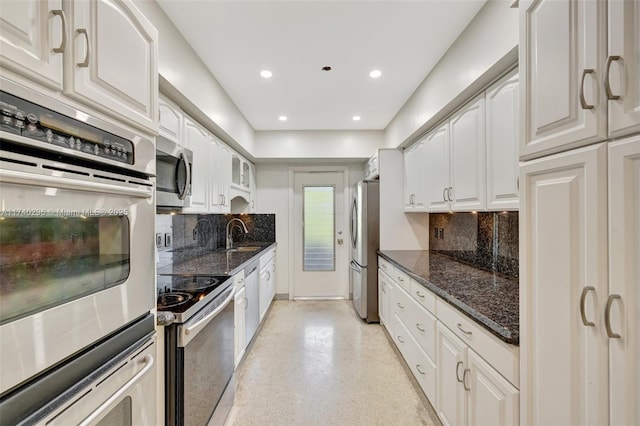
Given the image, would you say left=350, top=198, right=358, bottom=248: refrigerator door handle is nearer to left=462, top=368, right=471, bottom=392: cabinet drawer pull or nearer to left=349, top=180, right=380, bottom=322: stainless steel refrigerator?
left=349, top=180, right=380, bottom=322: stainless steel refrigerator

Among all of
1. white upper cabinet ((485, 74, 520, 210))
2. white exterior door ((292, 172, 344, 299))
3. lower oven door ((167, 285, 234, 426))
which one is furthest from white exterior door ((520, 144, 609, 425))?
white exterior door ((292, 172, 344, 299))

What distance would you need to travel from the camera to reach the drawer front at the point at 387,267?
2.80 meters

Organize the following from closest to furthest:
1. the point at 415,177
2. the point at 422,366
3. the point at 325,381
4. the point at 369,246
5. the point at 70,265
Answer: the point at 70,265 → the point at 422,366 → the point at 325,381 → the point at 415,177 → the point at 369,246

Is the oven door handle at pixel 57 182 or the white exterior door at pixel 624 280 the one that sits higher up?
the oven door handle at pixel 57 182

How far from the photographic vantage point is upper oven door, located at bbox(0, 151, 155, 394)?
1.94 ft

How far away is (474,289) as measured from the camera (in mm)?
1690

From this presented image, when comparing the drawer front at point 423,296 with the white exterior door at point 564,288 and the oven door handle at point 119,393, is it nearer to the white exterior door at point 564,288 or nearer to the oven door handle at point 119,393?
the white exterior door at point 564,288

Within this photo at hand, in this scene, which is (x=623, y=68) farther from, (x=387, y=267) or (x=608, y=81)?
(x=387, y=267)

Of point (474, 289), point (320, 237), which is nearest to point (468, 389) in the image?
point (474, 289)


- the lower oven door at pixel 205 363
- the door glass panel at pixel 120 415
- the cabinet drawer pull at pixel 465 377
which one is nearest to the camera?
the door glass panel at pixel 120 415

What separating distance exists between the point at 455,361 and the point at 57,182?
1.85m

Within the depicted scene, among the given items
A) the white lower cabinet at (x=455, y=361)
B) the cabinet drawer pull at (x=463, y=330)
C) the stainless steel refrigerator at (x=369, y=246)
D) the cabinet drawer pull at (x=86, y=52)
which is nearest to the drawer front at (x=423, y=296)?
the white lower cabinet at (x=455, y=361)

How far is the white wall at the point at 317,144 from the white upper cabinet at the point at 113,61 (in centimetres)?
301

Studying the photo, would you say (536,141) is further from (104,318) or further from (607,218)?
(104,318)
